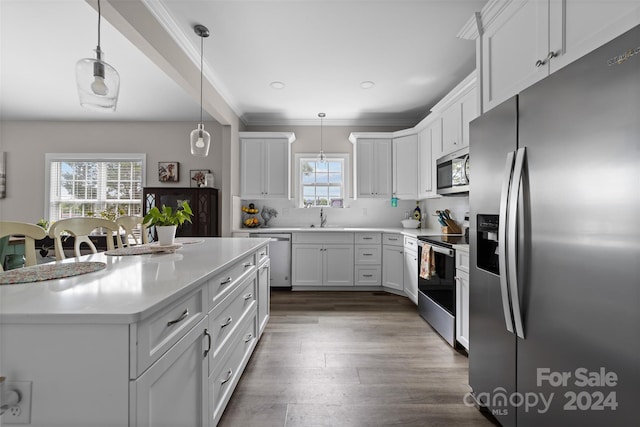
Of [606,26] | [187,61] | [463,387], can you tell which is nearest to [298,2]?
[187,61]

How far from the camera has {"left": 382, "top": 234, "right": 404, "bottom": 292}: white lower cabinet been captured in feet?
12.7

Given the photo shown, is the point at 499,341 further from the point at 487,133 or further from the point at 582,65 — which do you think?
the point at 582,65

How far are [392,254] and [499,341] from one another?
2577 millimetres

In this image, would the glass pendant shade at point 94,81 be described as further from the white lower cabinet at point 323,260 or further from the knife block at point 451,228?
the knife block at point 451,228

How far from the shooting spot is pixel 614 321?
86 cm

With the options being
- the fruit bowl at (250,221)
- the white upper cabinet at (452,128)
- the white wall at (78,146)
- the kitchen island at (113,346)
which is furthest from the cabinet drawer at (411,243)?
the white wall at (78,146)

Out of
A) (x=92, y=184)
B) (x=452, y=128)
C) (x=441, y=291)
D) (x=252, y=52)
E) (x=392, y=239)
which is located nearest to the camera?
(x=441, y=291)

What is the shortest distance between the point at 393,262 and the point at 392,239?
1.05ft

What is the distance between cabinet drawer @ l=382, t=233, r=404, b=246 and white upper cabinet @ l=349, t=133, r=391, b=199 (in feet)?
2.31

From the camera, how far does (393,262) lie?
397cm

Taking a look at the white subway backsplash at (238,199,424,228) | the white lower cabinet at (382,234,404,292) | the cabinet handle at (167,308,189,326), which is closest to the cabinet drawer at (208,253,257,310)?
the cabinet handle at (167,308,189,326)

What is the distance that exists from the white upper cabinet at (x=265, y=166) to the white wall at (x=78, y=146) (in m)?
0.82

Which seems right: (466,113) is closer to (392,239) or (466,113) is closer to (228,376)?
(392,239)

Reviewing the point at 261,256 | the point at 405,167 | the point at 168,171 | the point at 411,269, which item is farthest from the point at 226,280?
the point at 168,171
